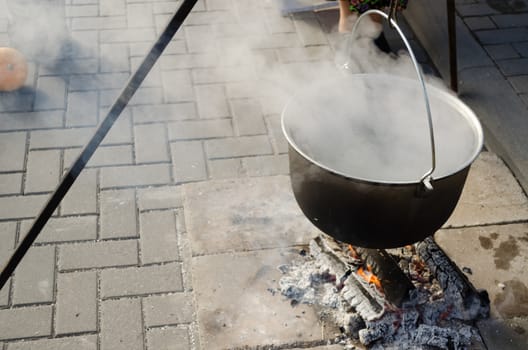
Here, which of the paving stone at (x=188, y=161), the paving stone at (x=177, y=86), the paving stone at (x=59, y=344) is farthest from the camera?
the paving stone at (x=177, y=86)

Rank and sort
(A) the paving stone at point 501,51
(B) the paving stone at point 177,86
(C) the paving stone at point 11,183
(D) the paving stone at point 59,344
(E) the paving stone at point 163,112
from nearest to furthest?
1. (D) the paving stone at point 59,344
2. (C) the paving stone at point 11,183
3. (E) the paving stone at point 163,112
4. (B) the paving stone at point 177,86
5. (A) the paving stone at point 501,51

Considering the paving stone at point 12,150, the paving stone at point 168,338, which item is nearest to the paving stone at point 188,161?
the paving stone at point 12,150

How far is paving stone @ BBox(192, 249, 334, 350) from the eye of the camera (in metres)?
2.86

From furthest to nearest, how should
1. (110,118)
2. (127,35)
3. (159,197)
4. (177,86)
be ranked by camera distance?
(127,35), (177,86), (159,197), (110,118)

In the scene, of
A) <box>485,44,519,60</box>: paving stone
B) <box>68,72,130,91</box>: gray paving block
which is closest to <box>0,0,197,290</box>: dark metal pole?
<box>68,72,130,91</box>: gray paving block

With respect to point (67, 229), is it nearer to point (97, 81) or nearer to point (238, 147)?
point (238, 147)

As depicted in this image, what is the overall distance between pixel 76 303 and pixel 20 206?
77 cm

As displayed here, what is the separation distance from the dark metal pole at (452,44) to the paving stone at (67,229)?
8.00ft

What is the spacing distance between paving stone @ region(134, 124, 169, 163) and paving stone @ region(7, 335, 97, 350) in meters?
1.25

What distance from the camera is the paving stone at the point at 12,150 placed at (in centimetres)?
374

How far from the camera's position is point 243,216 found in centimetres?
343

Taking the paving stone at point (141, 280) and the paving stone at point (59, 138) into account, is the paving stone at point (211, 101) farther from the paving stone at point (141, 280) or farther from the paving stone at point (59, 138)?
the paving stone at point (141, 280)

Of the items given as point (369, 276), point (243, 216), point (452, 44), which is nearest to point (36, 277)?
point (243, 216)

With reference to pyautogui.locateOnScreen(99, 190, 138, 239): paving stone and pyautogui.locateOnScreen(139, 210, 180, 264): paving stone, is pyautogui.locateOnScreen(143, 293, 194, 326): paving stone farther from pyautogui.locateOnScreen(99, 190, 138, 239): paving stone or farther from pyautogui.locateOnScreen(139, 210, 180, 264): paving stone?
pyautogui.locateOnScreen(99, 190, 138, 239): paving stone
